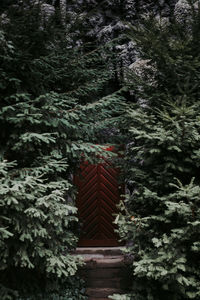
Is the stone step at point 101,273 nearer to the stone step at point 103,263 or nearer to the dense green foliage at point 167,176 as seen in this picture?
the stone step at point 103,263

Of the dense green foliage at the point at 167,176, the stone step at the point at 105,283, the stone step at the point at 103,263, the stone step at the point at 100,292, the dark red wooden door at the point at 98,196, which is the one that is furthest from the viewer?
the dark red wooden door at the point at 98,196

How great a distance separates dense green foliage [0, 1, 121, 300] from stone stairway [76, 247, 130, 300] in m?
0.32

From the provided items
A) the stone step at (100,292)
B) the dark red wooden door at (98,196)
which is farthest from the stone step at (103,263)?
the dark red wooden door at (98,196)

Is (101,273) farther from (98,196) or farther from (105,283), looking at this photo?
(98,196)

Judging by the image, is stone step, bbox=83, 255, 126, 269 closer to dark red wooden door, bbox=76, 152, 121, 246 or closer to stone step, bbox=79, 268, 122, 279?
stone step, bbox=79, 268, 122, 279

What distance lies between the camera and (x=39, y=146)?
3.74m

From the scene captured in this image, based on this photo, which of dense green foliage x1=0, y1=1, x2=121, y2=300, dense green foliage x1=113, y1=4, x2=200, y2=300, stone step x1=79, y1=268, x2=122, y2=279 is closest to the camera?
dense green foliage x1=113, y1=4, x2=200, y2=300

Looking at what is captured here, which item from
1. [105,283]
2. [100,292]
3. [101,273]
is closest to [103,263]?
[101,273]

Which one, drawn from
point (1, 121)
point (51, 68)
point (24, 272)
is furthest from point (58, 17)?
point (24, 272)

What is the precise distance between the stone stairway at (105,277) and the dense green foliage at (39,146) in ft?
1.05

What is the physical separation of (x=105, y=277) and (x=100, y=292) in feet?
0.91

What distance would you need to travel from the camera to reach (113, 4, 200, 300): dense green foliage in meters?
2.87

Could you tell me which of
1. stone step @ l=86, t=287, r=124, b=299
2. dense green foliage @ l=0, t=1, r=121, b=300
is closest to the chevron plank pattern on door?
stone step @ l=86, t=287, r=124, b=299

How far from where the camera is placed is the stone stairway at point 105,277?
4.30 metres
